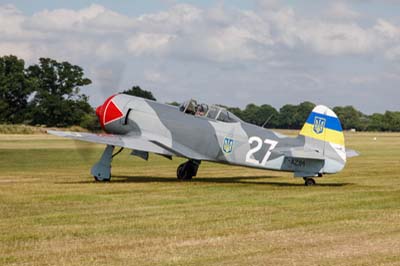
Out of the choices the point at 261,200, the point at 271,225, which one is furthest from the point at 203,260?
the point at 261,200

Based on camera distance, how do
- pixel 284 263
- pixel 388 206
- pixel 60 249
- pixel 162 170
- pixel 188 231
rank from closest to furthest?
pixel 284 263 → pixel 60 249 → pixel 188 231 → pixel 388 206 → pixel 162 170

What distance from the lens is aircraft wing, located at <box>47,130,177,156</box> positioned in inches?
A: 703

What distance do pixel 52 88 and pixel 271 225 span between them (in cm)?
8331

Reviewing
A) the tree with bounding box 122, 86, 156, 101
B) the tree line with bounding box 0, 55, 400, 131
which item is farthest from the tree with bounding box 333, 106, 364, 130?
the tree with bounding box 122, 86, 156, 101

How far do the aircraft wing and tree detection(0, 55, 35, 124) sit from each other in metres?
73.0

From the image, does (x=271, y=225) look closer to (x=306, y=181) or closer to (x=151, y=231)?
(x=151, y=231)

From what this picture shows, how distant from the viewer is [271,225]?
10.6 metres

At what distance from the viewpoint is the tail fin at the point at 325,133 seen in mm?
16453

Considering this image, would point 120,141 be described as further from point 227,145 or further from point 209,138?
point 227,145

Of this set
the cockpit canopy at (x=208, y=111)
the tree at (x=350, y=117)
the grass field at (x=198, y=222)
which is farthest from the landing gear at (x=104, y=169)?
the tree at (x=350, y=117)

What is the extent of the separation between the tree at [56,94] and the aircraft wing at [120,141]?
212ft

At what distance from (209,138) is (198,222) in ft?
23.7

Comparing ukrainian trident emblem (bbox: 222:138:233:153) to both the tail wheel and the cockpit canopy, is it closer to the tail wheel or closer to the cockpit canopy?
the cockpit canopy

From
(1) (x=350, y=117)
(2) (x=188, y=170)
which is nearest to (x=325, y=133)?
(2) (x=188, y=170)
